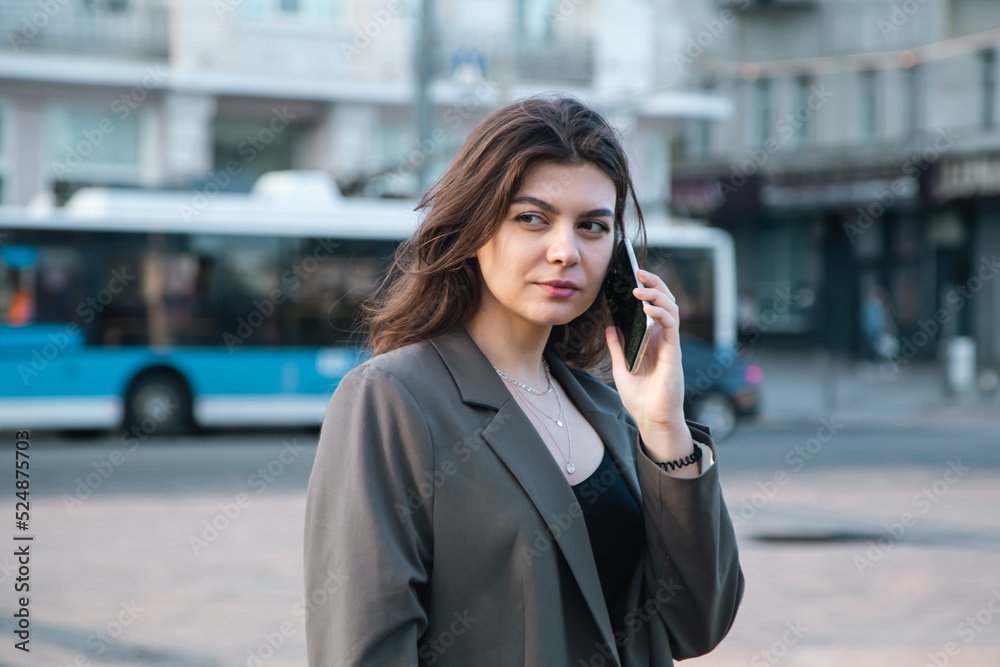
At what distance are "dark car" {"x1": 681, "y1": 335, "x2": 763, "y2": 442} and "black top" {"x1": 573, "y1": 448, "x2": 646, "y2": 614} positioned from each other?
12.7 meters

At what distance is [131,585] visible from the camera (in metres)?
6.51

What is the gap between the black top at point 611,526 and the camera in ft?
6.61

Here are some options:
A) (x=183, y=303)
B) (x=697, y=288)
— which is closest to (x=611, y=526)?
(x=183, y=303)

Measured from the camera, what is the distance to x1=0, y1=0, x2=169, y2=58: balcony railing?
69.8ft

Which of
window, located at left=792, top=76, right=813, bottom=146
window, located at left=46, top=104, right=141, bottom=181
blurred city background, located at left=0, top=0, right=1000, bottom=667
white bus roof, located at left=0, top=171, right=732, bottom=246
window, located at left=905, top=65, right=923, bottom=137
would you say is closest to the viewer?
blurred city background, located at left=0, top=0, right=1000, bottom=667

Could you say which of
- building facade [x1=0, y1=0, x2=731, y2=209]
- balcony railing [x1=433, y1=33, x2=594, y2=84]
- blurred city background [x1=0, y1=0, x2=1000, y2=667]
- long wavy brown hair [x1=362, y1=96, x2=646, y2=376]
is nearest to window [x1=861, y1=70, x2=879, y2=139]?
blurred city background [x1=0, y1=0, x2=1000, y2=667]

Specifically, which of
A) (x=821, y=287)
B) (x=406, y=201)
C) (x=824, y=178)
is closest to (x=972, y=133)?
(x=824, y=178)

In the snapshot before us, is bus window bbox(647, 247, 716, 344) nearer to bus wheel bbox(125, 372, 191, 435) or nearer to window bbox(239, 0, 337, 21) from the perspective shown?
bus wheel bbox(125, 372, 191, 435)

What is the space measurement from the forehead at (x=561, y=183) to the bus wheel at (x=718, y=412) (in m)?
13.1

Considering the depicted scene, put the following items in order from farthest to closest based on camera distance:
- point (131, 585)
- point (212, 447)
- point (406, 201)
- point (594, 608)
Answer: point (406, 201) → point (212, 447) → point (131, 585) → point (594, 608)

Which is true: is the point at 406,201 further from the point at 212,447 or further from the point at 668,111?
the point at 668,111

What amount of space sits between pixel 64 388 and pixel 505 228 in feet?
42.7

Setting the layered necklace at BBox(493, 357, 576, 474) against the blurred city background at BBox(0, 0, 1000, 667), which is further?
the blurred city background at BBox(0, 0, 1000, 667)

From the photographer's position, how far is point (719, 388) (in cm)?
1494
